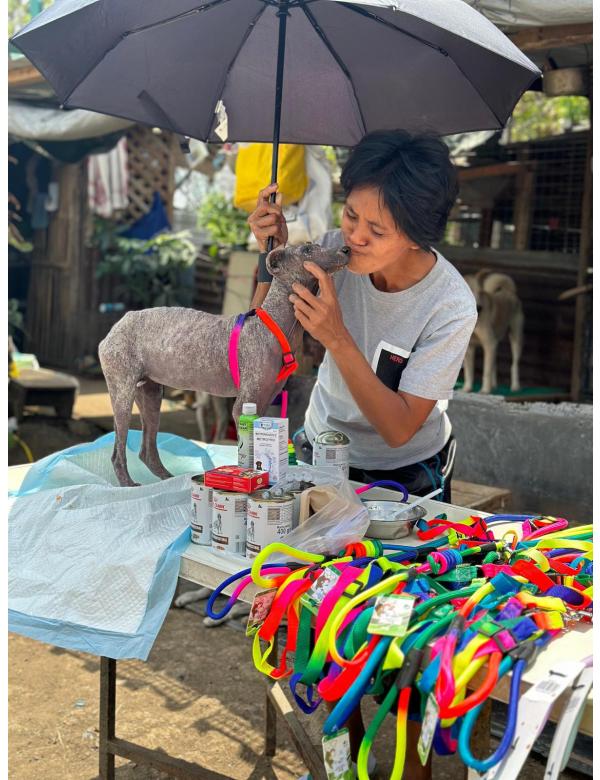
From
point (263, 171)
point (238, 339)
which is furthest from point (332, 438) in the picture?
point (263, 171)

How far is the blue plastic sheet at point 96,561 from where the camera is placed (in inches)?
75.5

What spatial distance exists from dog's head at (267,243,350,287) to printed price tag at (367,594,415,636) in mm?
950

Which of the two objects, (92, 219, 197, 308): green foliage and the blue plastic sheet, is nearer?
the blue plastic sheet

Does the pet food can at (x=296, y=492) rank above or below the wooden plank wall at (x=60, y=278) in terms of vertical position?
below

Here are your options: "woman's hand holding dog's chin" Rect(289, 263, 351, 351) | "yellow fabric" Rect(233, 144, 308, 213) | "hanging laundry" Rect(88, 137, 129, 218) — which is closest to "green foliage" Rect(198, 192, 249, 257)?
"hanging laundry" Rect(88, 137, 129, 218)

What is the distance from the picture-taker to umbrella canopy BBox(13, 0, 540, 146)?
7.76 feet

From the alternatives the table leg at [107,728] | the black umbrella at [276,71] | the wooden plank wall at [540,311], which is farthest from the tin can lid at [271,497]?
the wooden plank wall at [540,311]

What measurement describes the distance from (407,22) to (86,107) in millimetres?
995

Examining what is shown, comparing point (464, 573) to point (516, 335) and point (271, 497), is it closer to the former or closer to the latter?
point (271, 497)

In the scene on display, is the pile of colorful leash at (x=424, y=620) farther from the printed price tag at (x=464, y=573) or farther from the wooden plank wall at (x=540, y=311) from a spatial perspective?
the wooden plank wall at (x=540, y=311)

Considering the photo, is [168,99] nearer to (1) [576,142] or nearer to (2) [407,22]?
(2) [407,22]

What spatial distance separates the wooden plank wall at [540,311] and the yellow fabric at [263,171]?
8.96 feet

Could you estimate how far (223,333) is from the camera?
7.31 ft

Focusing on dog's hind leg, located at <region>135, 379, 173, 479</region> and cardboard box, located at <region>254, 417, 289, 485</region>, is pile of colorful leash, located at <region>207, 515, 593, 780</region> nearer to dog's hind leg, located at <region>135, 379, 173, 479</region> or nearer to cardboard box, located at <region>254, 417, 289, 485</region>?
cardboard box, located at <region>254, 417, 289, 485</region>
